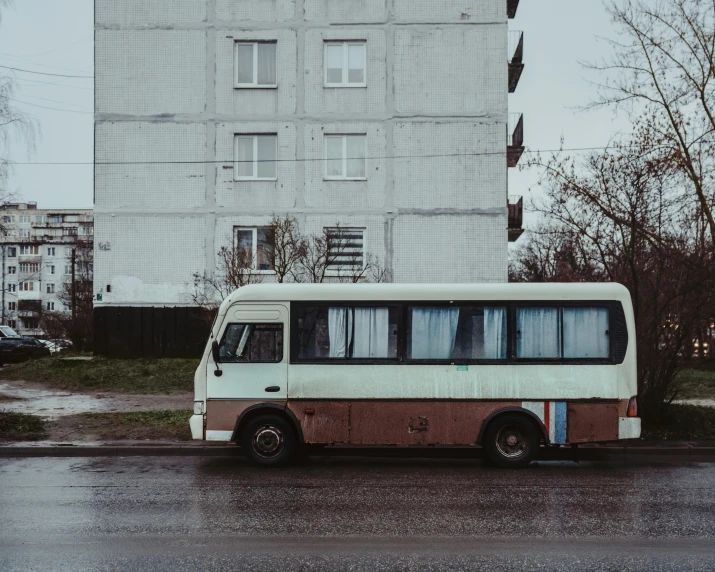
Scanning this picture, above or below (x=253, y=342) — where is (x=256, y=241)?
above

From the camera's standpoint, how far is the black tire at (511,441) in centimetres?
1111

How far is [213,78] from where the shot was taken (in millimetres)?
27703

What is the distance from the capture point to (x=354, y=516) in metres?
7.97

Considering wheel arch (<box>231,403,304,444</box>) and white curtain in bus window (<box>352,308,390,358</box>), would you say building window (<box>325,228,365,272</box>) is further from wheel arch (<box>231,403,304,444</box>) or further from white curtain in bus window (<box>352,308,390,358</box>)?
wheel arch (<box>231,403,304,444</box>)

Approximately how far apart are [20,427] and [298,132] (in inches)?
638

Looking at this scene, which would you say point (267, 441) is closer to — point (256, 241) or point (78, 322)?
point (256, 241)

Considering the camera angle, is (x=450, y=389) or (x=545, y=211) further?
(x=545, y=211)

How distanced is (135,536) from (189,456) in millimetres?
5297

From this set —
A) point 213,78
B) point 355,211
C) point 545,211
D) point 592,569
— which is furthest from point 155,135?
point 592,569

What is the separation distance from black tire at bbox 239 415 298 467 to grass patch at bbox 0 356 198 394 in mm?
10277

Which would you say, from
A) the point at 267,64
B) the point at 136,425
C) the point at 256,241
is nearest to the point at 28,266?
the point at 267,64

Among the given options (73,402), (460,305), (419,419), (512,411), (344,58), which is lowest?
(73,402)

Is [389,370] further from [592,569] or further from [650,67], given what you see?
[650,67]

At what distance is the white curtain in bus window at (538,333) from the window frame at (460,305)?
0.20 ft
